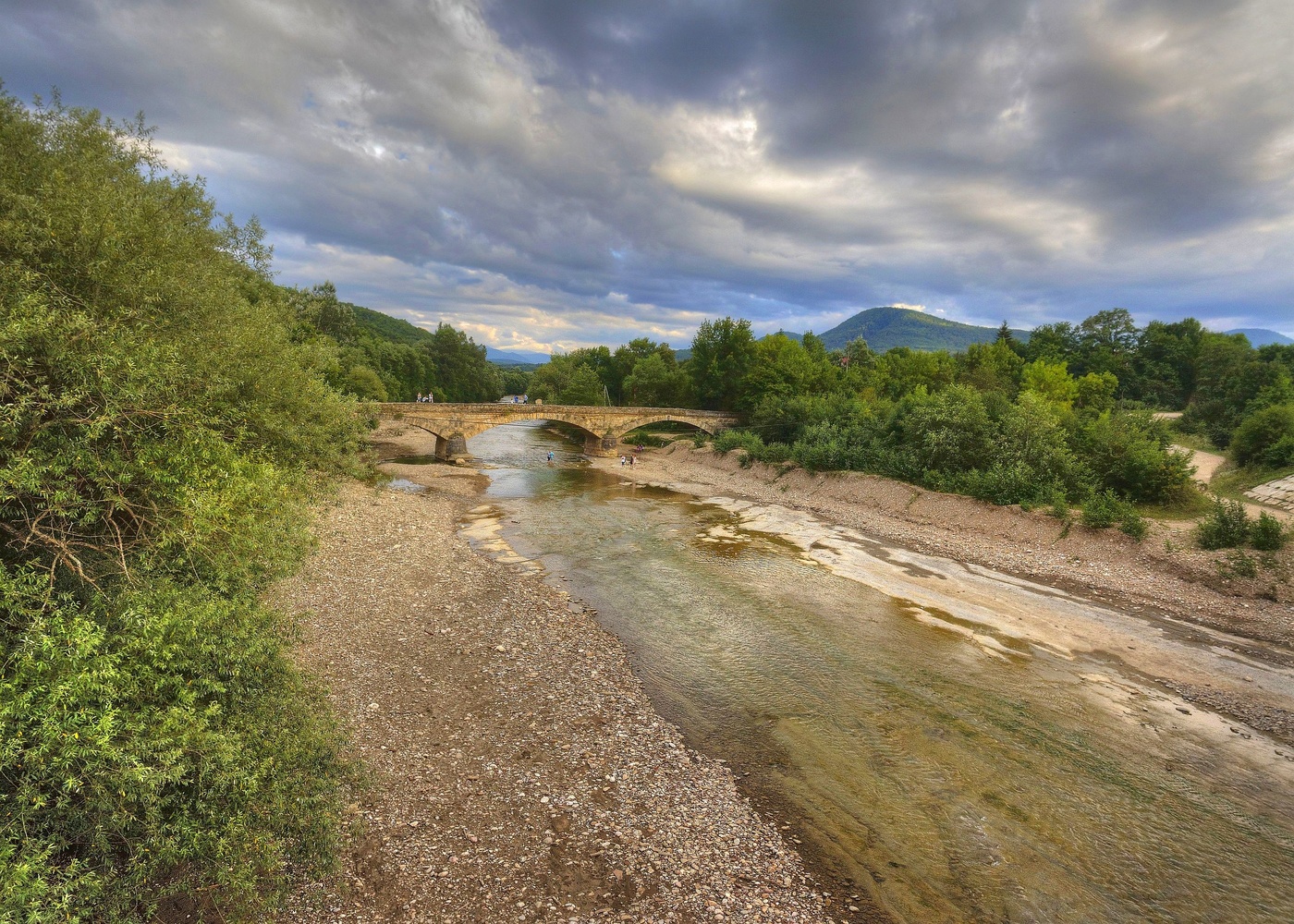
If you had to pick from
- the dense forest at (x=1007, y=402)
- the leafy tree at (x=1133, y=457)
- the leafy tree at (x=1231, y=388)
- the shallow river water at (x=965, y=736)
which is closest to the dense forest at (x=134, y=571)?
the shallow river water at (x=965, y=736)

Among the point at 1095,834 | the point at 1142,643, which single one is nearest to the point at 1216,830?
the point at 1095,834

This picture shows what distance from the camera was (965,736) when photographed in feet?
44.9

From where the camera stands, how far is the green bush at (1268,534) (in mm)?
22844

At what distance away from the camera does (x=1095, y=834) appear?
10750mm

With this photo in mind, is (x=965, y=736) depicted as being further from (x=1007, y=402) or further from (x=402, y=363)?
(x=402, y=363)

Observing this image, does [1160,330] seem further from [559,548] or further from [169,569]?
[169,569]

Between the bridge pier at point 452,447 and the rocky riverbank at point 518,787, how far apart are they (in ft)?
131

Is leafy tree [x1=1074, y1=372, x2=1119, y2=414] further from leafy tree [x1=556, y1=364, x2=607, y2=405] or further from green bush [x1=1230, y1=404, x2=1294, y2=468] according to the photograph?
leafy tree [x1=556, y1=364, x2=607, y2=405]

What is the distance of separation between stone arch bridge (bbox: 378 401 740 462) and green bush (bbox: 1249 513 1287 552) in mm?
50164

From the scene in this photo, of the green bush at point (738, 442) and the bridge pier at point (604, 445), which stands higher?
Answer: the green bush at point (738, 442)

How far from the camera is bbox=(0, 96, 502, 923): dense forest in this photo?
5664 mm

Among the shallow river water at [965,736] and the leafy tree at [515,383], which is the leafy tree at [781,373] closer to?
the shallow river water at [965,736]

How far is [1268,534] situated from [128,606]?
37553 mm

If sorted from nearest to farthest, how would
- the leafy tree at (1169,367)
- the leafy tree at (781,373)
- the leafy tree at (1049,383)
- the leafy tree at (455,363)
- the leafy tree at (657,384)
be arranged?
the leafy tree at (1049,383)
the leafy tree at (781,373)
the leafy tree at (1169,367)
the leafy tree at (657,384)
the leafy tree at (455,363)
